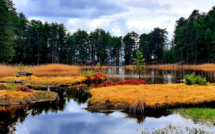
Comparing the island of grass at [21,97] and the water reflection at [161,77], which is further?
the water reflection at [161,77]

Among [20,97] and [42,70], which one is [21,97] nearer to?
[20,97]

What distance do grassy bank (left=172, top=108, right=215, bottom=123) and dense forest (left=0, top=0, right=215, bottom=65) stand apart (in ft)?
128

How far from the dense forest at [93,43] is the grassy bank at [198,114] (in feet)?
128

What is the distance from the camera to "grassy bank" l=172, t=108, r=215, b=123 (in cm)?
907

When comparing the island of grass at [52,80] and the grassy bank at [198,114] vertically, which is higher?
the island of grass at [52,80]

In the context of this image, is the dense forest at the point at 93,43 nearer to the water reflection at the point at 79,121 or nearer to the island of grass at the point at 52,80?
the island of grass at the point at 52,80

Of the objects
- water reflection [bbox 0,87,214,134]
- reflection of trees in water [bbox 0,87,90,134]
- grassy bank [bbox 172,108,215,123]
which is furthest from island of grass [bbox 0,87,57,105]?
grassy bank [bbox 172,108,215,123]

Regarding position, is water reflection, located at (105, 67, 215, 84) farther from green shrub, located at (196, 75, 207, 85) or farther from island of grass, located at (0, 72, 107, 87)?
green shrub, located at (196, 75, 207, 85)

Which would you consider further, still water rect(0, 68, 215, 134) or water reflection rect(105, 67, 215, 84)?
water reflection rect(105, 67, 215, 84)

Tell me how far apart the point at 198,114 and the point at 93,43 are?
8296 cm

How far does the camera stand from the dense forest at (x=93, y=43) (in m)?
50.8

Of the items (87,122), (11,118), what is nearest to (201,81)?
(87,122)

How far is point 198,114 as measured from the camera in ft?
31.9

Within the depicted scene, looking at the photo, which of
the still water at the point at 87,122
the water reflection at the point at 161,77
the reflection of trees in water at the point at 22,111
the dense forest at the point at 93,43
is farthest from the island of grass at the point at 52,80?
the dense forest at the point at 93,43
